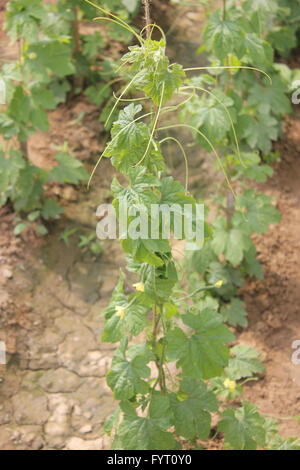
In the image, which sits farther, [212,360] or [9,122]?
→ [9,122]

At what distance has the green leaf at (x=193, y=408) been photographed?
2.04 meters

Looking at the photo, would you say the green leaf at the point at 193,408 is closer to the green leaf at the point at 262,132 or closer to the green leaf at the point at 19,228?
the green leaf at the point at 19,228

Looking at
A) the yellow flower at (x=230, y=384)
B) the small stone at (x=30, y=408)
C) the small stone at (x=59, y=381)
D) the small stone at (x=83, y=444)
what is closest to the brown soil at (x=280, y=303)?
the yellow flower at (x=230, y=384)

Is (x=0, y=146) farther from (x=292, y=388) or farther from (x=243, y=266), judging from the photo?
(x=292, y=388)

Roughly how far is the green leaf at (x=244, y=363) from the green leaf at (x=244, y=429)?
323 millimetres

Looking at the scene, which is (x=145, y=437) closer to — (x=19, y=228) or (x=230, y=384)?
(x=230, y=384)

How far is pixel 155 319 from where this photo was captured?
1.99 meters

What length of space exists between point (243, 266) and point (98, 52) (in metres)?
2.17

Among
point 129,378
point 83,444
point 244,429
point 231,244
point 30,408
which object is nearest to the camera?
point 129,378

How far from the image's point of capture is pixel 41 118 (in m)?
Result: 3.06

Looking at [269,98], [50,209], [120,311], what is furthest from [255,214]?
[50,209]

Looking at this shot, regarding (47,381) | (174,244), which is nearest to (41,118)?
(174,244)

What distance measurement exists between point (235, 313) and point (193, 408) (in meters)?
0.99

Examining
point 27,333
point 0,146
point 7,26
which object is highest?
point 7,26
